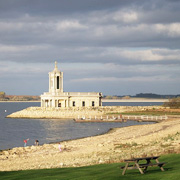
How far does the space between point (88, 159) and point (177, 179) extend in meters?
11.7

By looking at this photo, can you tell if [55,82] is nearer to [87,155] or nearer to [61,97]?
[61,97]

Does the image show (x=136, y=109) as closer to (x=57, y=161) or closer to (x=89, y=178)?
(x=57, y=161)

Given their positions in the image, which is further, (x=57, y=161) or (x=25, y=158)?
(x=25, y=158)

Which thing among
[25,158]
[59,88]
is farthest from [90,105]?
[25,158]

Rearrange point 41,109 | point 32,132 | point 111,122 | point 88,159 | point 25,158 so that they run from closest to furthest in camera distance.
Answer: point 88,159 → point 25,158 → point 32,132 → point 111,122 → point 41,109

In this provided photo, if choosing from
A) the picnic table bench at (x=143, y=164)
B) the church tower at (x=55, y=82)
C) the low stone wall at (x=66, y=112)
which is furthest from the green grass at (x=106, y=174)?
the church tower at (x=55, y=82)

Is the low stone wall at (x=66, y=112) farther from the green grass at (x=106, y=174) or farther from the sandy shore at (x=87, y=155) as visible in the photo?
the green grass at (x=106, y=174)

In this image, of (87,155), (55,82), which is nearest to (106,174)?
(87,155)

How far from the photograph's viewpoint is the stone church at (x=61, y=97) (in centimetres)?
9794

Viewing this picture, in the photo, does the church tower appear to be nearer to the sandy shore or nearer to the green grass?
the sandy shore

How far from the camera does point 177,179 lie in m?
15.2

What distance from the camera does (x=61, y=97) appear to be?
3890 inches

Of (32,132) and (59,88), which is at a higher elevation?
(59,88)

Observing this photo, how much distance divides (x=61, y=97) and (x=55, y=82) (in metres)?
3.92
